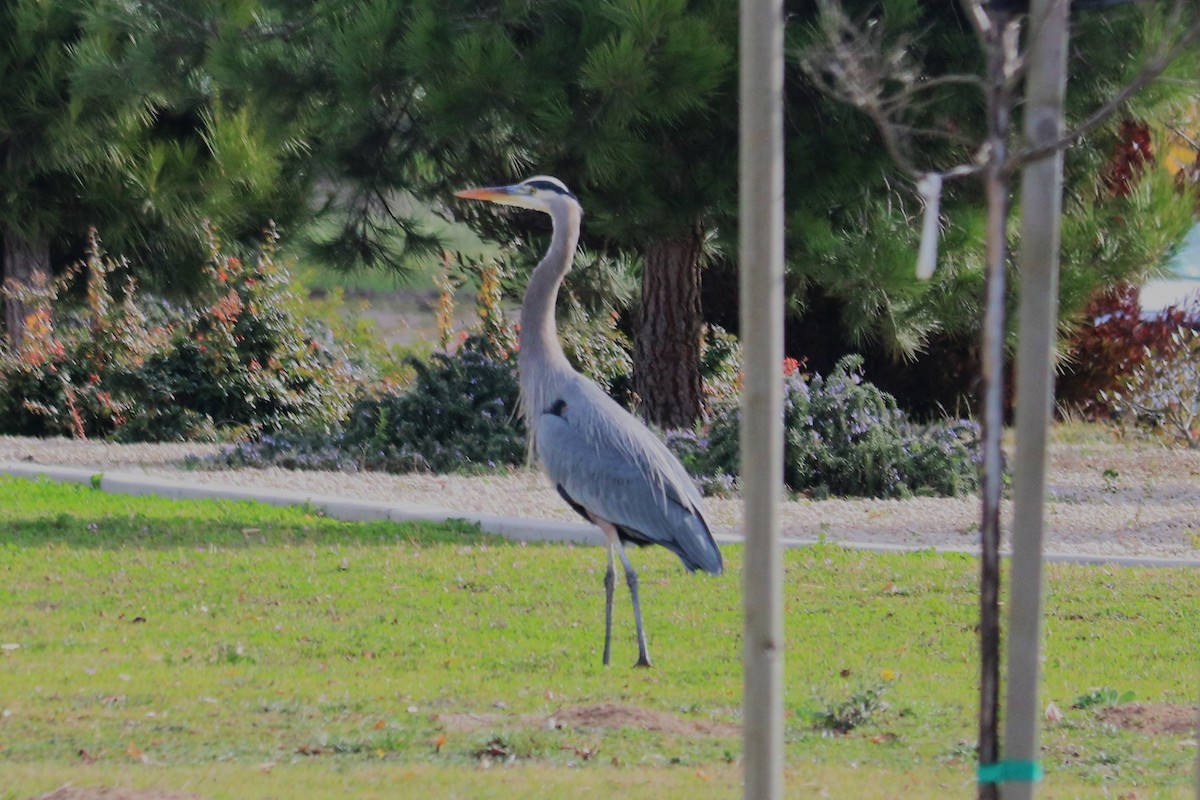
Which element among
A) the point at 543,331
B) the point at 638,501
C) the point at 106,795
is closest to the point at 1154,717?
the point at 638,501

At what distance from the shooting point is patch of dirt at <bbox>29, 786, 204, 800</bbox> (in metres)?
3.83

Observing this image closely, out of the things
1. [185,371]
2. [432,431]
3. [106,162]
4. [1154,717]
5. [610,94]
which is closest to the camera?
[1154,717]

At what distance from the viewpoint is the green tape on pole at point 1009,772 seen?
3035 millimetres

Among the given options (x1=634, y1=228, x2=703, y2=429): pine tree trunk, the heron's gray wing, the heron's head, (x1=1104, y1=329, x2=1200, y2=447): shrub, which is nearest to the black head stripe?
the heron's head

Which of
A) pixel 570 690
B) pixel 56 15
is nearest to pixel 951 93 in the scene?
pixel 570 690

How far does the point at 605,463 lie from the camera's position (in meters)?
6.50

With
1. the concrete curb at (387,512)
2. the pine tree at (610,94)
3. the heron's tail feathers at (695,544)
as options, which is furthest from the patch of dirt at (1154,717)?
the pine tree at (610,94)

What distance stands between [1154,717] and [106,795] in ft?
10.9

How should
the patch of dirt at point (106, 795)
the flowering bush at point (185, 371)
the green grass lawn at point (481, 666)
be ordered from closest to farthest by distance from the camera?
the patch of dirt at point (106, 795) → the green grass lawn at point (481, 666) → the flowering bush at point (185, 371)

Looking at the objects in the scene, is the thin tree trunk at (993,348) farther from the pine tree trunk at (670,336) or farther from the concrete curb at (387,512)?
the pine tree trunk at (670,336)

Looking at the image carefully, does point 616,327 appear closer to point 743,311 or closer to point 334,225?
point 334,225

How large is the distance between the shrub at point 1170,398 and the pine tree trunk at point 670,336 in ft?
12.1

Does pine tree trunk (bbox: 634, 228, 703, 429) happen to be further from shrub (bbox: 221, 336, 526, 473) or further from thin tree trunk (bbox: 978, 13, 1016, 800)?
thin tree trunk (bbox: 978, 13, 1016, 800)

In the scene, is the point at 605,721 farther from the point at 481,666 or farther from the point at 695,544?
the point at 695,544
